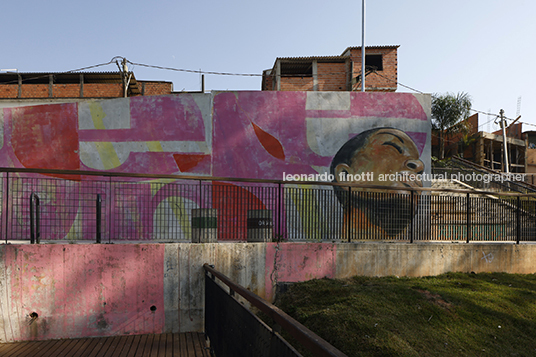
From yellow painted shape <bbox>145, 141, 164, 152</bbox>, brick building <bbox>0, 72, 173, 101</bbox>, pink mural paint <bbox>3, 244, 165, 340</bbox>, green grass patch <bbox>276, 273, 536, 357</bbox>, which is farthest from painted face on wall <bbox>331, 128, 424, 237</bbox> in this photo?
brick building <bbox>0, 72, 173, 101</bbox>

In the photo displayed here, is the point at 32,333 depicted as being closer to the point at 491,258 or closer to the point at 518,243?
the point at 491,258

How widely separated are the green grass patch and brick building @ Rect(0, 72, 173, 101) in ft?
82.1

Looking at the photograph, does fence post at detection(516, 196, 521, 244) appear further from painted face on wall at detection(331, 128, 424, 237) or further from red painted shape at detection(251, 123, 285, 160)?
red painted shape at detection(251, 123, 285, 160)

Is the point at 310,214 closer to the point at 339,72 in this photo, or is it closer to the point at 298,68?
the point at 339,72

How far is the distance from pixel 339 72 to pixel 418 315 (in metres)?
22.4

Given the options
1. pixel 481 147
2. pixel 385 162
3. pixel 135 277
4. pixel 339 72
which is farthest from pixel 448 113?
pixel 135 277

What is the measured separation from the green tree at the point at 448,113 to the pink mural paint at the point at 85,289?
30.8 metres

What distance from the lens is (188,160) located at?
1169 centimetres

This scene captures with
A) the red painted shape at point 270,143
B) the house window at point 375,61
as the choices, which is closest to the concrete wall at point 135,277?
the red painted shape at point 270,143

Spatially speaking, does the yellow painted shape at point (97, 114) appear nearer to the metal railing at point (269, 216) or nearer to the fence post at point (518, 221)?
the metal railing at point (269, 216)

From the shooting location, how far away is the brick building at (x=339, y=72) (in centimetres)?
2508

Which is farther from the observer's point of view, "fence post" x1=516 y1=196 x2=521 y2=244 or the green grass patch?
"fence post" x1=516 y1=196 x2=521 y2=244

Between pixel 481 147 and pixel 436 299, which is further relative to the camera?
pixel 481 147

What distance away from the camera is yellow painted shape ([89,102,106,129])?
37.8 feet
